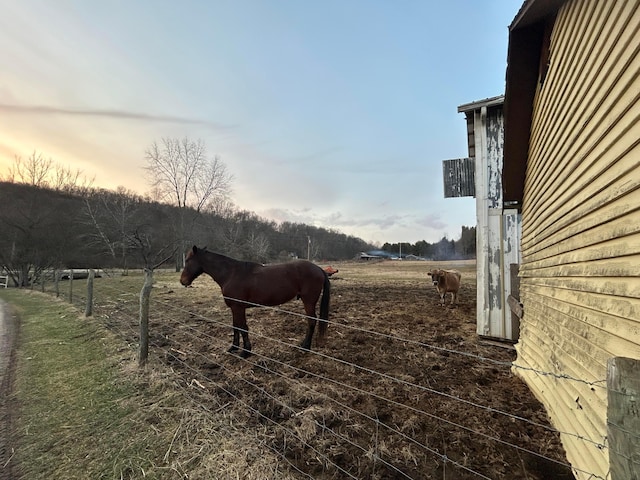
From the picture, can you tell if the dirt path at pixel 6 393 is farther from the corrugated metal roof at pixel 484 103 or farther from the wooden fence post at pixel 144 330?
the corrugated metal roof at pixel 484 103

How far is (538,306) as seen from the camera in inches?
154

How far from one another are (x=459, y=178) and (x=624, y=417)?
296 inches

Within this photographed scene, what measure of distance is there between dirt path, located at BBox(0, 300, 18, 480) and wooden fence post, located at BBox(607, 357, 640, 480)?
397 centimetres

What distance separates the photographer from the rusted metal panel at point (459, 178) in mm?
7711

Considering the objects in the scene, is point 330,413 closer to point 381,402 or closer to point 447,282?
point 381,402

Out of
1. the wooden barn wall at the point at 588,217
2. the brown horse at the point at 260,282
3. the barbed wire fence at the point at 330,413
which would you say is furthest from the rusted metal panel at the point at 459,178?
the barbed wire fence at the point at 330,413

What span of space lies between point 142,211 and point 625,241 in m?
42.1

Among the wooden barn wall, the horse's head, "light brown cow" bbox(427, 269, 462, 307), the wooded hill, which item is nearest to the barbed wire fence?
the wooden barn wall

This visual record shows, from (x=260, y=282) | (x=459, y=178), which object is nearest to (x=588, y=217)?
(x=260, y=282)

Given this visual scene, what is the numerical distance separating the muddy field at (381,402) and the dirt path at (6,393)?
1.70m

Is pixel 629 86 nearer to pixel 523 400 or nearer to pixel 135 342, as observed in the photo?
pixel 523 400

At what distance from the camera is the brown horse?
5.38 m

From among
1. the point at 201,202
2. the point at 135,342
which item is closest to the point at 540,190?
the point at 135,342

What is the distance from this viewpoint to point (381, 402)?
3.46m
